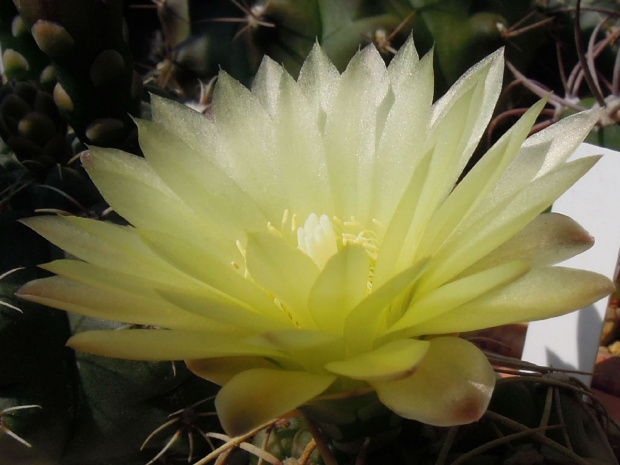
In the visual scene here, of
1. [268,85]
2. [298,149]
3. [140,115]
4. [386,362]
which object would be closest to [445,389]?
[386,362]

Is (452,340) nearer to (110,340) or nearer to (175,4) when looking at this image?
(110,340)

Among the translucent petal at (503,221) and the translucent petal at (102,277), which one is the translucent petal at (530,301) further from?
the translucent petal at (102,277)

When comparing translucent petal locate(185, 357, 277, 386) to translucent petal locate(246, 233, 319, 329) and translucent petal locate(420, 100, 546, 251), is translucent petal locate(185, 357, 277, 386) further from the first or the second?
translucent petal locate(420, 100, 546, 251)

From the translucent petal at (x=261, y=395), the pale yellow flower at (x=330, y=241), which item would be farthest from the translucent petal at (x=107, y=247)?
the translucent petal at (x=261, y=395)

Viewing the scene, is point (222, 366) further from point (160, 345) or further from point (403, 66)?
point (403, 66)

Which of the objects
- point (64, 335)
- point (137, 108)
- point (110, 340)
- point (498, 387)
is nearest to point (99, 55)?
point (137, 108)

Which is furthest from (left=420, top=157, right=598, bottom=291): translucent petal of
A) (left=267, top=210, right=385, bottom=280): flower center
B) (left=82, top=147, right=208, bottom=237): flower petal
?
(left=82, top=147, right=208, bottom=237): flower petal
